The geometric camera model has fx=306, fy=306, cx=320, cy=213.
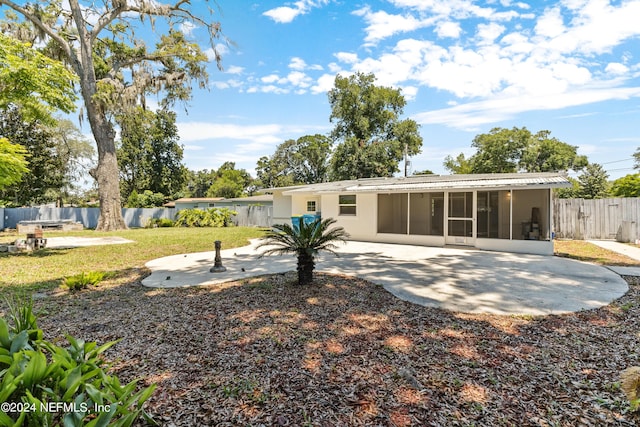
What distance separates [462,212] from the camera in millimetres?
11320

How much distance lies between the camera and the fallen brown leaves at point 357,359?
2.26 m

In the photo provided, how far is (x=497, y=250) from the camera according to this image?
10.6m

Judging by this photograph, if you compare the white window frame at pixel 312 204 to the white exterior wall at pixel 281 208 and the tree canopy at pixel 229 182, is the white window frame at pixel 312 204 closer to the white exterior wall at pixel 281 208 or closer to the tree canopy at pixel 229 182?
the white exterior wall at pixel 281 208

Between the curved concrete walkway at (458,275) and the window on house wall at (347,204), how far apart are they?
378 centimetres

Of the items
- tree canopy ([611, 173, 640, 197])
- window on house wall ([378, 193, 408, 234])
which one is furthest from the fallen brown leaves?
Answer: tree canopy ([611, 173, 640, 197])

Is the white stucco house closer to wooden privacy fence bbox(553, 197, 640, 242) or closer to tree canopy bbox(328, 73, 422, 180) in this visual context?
wooden privacy fence bbox(553, 197, 640, 242)

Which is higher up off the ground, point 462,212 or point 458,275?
point 462,212

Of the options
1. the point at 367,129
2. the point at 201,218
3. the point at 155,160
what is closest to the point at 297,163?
the point at 367,129

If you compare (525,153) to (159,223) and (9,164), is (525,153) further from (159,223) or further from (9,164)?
(9,164)

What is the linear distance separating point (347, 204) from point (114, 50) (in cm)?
1944

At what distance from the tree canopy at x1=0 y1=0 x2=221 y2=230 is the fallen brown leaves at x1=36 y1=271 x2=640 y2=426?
1606cm

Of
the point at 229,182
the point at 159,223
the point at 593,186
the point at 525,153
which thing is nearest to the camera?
the point at 159,223

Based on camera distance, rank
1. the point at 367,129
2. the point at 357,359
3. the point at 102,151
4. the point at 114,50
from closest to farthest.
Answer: the point at 357,359, the point at 102,151, the point at 114,50, the point at 367,129

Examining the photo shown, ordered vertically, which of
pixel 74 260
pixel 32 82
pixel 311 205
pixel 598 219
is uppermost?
pixel 32 82
